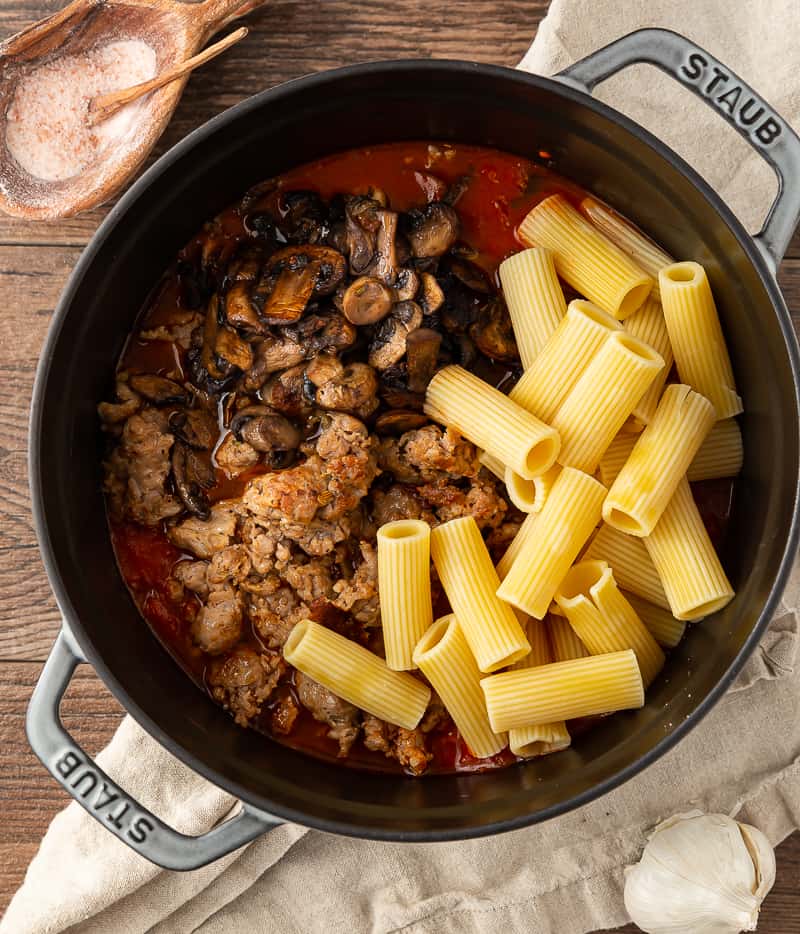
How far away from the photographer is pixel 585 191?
3020mm

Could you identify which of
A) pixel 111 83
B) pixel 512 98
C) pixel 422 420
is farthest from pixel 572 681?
pixel 111 83

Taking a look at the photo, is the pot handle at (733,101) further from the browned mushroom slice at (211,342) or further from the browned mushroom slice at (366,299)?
the browned mushroom slice at (211,342)

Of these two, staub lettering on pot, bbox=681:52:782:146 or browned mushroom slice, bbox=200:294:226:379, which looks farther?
browned mushroom slice, bbox=200:294:226:379

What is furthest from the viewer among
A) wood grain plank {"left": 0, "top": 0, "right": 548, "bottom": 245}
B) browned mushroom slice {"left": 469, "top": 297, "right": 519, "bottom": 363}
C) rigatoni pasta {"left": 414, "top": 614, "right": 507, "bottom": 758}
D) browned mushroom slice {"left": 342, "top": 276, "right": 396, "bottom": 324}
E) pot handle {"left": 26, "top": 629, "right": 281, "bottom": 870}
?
wood grain plank {"left": 0, "top": 0, "right": 548, "bottom": 245}

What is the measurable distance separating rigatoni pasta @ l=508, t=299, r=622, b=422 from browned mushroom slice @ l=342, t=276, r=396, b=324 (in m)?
0.45

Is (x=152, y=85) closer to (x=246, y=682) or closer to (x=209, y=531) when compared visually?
(x=209, y=531)

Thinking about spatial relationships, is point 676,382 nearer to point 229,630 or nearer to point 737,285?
point 737,285

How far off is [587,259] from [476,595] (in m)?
1.07

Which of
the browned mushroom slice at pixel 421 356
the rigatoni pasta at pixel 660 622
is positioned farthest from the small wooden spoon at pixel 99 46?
the rigatoni pasta at pixel 660 622

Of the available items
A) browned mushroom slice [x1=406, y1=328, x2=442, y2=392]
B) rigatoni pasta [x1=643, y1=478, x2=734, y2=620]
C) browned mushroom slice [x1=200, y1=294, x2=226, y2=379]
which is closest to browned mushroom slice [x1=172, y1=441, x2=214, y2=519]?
browned mushroom slice [x1=200, y1=294, x2=226, y2=379]

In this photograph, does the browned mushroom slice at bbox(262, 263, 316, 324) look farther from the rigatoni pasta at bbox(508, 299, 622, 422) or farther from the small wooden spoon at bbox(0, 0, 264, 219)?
the rigatoni pasta at bbox(508, 299, 622, 422)

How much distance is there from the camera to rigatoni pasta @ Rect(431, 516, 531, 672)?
2646 millimetres

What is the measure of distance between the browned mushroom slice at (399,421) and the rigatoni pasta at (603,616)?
2.14 ft

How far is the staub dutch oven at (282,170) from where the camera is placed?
2469 millimetres
